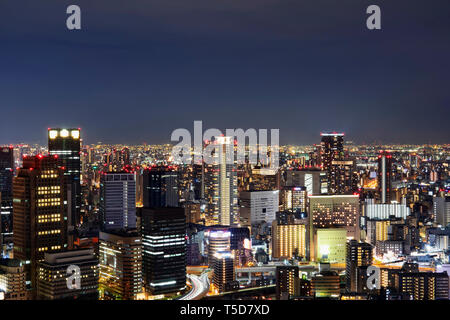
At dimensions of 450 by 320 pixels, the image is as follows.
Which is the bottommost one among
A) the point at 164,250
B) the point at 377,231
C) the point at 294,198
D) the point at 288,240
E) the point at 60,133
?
the point at 288,240

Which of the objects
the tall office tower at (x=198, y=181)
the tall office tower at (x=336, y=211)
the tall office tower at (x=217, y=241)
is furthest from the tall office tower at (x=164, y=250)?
the tall office tower at (x=198, y=181)

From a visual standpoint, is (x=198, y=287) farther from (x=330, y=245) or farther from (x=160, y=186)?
(x=160, y=186)

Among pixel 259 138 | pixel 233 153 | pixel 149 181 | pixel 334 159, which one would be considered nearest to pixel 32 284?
pixel 259 138

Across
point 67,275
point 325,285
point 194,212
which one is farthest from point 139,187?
point 325,285

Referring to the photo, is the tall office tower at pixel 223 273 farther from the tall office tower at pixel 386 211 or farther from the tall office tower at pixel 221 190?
the tall office tower at pixel 386 211

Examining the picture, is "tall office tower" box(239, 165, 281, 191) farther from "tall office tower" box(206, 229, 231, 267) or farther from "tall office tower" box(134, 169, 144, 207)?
"tall office tower" box(206, 229, 231, 267)

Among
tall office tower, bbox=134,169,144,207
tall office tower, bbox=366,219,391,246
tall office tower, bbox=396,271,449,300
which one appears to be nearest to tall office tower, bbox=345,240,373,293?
tall office tower, bbox=396,271,449,300
